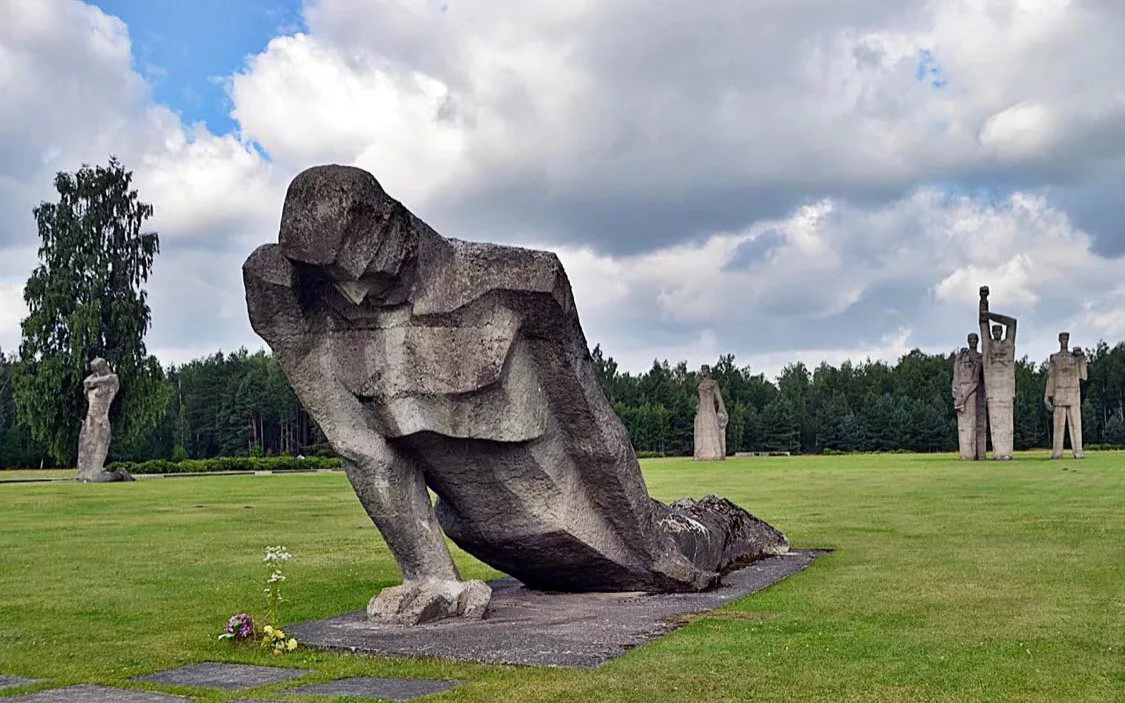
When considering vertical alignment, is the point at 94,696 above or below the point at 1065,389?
below

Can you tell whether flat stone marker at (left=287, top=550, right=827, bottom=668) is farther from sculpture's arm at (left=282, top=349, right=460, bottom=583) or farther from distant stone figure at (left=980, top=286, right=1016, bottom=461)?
distant stone figure at (left=980, top=286, right=1016, bottom=461)

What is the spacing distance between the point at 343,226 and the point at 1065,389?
35.9m

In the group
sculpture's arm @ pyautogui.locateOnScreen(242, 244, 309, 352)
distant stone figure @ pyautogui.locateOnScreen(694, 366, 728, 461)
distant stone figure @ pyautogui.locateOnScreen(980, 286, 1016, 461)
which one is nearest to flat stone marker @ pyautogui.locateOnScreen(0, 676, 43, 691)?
sculpture's arm @ pyautogui.locateOnScreen(242, 244, 309, 352)

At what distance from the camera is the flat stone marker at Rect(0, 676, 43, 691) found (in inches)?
228

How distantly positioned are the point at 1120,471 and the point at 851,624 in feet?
75.0

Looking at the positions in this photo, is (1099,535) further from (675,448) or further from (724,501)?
(675,448)

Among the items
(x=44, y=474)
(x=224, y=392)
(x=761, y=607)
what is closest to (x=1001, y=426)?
(x=761, y=607)

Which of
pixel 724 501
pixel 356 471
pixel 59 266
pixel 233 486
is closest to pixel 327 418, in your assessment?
pixel 356 471

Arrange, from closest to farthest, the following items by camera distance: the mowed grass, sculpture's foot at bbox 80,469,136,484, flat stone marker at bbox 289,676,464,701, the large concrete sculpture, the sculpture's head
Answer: flat stone marker at bbox 289,676,464,701 < the mowed grass < the sculpture's head < the large concrete sculpture < sculpture's foot at bbox 80,469,136,484

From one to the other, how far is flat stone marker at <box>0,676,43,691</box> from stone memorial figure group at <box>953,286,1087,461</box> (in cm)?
3479

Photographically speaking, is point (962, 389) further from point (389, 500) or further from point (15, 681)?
point (15, 681)

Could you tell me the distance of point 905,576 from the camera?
944 cm

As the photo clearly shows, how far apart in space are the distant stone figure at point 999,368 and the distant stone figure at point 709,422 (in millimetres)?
12191

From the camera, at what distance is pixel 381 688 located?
18.3 feet
